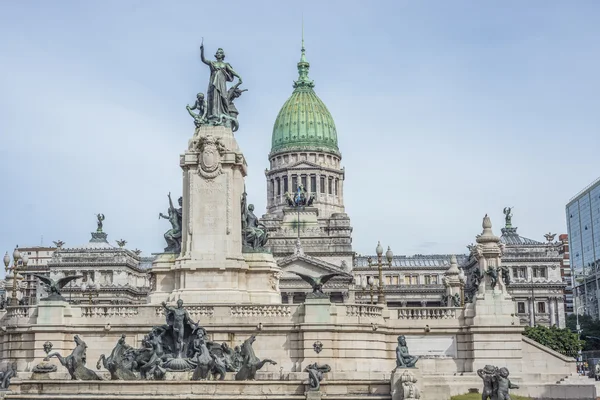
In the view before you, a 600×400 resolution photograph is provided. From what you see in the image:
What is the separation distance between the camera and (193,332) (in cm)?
3562

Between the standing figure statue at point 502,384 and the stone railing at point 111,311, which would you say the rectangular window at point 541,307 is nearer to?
the stone railing at point 111,311

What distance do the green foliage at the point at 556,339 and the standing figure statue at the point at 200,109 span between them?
151 ft

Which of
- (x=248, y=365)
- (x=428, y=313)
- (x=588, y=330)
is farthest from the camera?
(x=588, y=330)

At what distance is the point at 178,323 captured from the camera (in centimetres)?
3525

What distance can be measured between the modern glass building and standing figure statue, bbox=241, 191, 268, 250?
12975cm

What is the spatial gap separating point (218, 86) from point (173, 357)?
54.6ft

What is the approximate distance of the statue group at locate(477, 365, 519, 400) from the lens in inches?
1097

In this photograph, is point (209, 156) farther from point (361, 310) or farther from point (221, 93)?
point (361, 310)

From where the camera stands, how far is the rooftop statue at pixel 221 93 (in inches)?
1781

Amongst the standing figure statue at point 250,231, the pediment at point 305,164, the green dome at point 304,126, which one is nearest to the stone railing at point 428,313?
the standing figure statue at point 250,231

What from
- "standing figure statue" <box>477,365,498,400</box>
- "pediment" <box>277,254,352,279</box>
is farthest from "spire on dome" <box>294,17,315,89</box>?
"standing figure statue" <box>477,365,498,400</box>

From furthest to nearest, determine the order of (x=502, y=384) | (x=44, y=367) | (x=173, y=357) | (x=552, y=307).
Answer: (x=552, y=307) < (x=173, y=357) < (x=44, y=367) < (x=502, y=384)

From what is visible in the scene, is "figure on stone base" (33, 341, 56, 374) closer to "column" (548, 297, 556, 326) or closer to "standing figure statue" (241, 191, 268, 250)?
"standing figure statue" (241, 191, 268, 250)

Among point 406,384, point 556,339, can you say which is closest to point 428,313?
point 406,384
